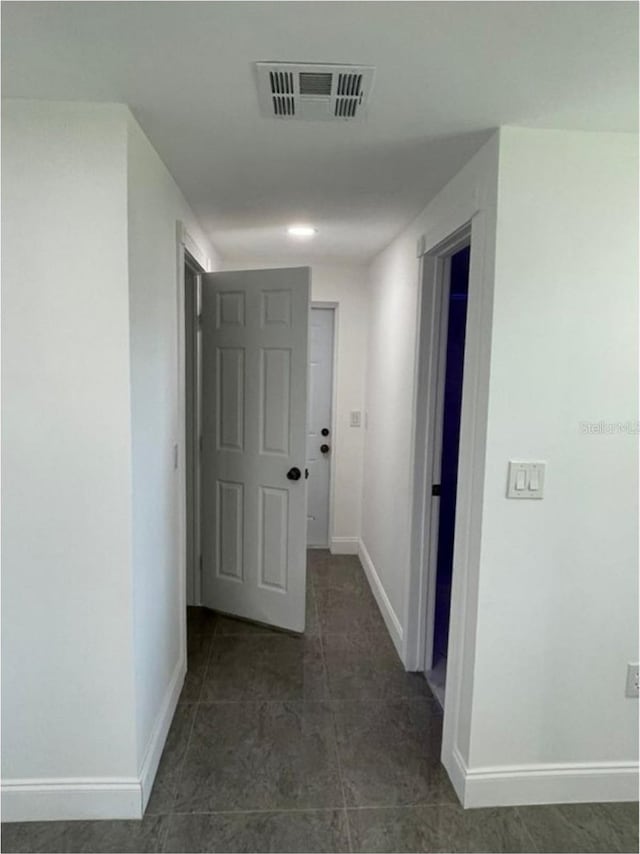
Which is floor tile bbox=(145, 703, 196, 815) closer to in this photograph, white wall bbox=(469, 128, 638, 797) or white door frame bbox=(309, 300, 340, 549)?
white wall bbox=(469, 128, 638, 797)

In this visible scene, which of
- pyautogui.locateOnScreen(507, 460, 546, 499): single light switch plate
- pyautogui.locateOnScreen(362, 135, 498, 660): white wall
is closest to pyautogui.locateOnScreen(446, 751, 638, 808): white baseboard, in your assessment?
pyautogui.locateOnScreen(362, 135, 498, 660): white wall

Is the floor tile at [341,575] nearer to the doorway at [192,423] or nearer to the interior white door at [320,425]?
the interior white door at [320,425]

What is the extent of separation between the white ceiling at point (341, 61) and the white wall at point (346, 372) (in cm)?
189

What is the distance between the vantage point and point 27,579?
165 centimetres

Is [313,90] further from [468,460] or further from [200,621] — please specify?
[200,621]

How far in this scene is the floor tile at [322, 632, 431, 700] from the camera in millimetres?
2459

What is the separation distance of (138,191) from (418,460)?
1.63m

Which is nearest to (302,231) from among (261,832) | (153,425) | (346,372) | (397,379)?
(397,379)

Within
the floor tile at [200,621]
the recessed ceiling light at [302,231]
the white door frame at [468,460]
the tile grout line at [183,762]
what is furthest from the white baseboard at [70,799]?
the recessed ceiling light at [302,231]

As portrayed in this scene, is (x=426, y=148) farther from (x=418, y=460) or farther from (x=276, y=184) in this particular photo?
(x=418, y=460)

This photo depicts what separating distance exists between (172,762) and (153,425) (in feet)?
4.18

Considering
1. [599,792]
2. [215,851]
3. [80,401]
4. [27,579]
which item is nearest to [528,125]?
[80,401]

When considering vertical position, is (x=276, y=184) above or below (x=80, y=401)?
above

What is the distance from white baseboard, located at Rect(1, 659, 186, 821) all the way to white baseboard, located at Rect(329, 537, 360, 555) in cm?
260
